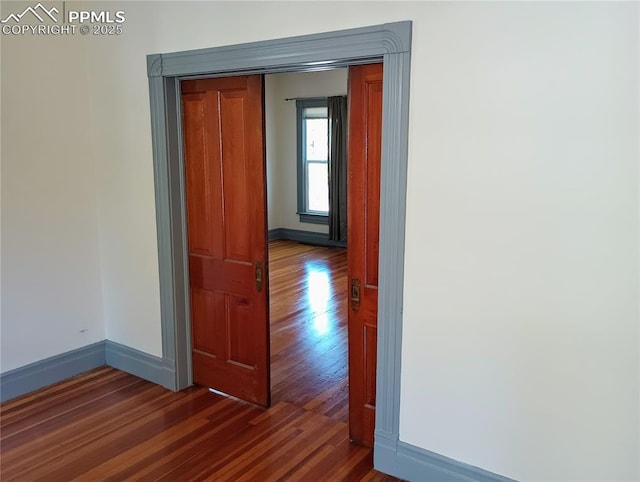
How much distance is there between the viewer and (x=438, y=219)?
7.75 feet

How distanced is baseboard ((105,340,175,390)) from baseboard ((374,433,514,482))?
1571mm

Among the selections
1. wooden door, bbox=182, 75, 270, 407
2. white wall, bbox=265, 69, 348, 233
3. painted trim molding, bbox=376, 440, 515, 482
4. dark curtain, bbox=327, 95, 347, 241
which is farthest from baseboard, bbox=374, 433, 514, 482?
white wall, bbox=265, 69, 348, 233

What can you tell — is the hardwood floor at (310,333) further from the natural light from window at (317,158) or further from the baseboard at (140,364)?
the natural light from window at (317,158)

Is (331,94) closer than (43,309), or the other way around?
(43,309)

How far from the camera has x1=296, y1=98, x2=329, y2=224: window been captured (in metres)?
8.36

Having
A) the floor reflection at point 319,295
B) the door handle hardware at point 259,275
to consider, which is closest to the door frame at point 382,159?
the door handle hardware at point 259,275

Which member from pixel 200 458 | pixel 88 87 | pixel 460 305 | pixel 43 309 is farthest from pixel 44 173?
pixel 460 305

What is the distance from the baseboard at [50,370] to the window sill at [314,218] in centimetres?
498

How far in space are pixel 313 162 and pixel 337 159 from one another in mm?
729

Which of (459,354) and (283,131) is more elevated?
(283,131)

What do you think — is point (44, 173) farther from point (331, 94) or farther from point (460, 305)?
point (331, 94)

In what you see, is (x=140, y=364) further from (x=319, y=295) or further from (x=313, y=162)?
(x=313, y=162)

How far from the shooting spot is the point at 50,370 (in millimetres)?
3633

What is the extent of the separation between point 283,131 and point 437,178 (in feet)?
21.6
